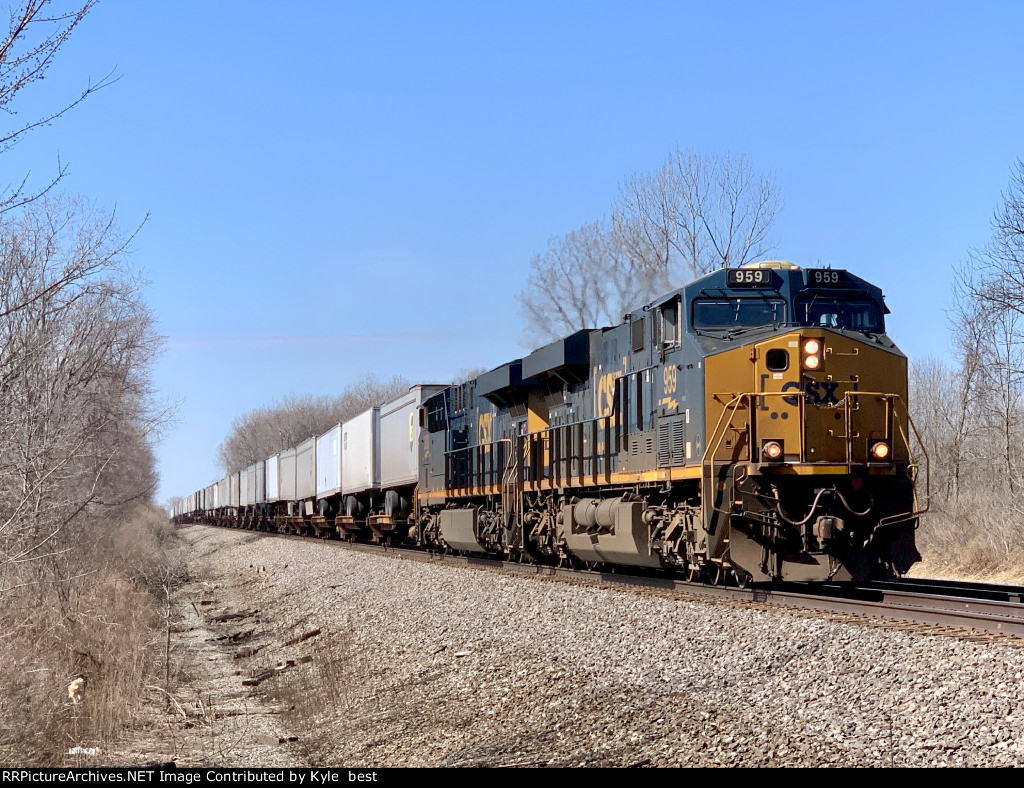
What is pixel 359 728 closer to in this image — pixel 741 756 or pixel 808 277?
pixel 741 756

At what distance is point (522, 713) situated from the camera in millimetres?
7902

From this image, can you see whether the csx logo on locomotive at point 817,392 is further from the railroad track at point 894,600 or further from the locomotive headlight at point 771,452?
the railroad track at point 894,600

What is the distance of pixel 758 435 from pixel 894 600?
2.26 metres

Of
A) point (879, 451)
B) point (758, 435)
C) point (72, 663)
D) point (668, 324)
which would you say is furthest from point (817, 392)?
point (72, 663)

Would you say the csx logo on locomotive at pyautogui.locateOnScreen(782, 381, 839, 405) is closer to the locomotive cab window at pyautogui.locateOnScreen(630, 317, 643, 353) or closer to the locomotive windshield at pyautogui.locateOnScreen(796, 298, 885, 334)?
the locomotive windshield at pyautogui.locateOnScreen(796, 298, 885, 334)

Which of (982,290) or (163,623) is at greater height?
(982,290)

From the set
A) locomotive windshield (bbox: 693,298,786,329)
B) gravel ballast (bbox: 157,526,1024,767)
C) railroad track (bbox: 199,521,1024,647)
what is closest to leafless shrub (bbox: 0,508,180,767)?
gravel ballast (bbox: 157,526,1024,767)

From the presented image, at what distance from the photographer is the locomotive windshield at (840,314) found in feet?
39.4

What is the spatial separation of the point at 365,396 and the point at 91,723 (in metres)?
96.9

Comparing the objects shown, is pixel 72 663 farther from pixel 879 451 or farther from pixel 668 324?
pixel 879 451

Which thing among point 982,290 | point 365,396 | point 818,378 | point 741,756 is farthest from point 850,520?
point 365,396

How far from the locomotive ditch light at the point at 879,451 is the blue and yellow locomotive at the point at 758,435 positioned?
0.04 feet

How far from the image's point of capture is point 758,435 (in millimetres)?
11336

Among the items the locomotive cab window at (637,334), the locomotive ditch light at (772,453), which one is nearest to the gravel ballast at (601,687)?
the locomotive ditch light at (772,453)
